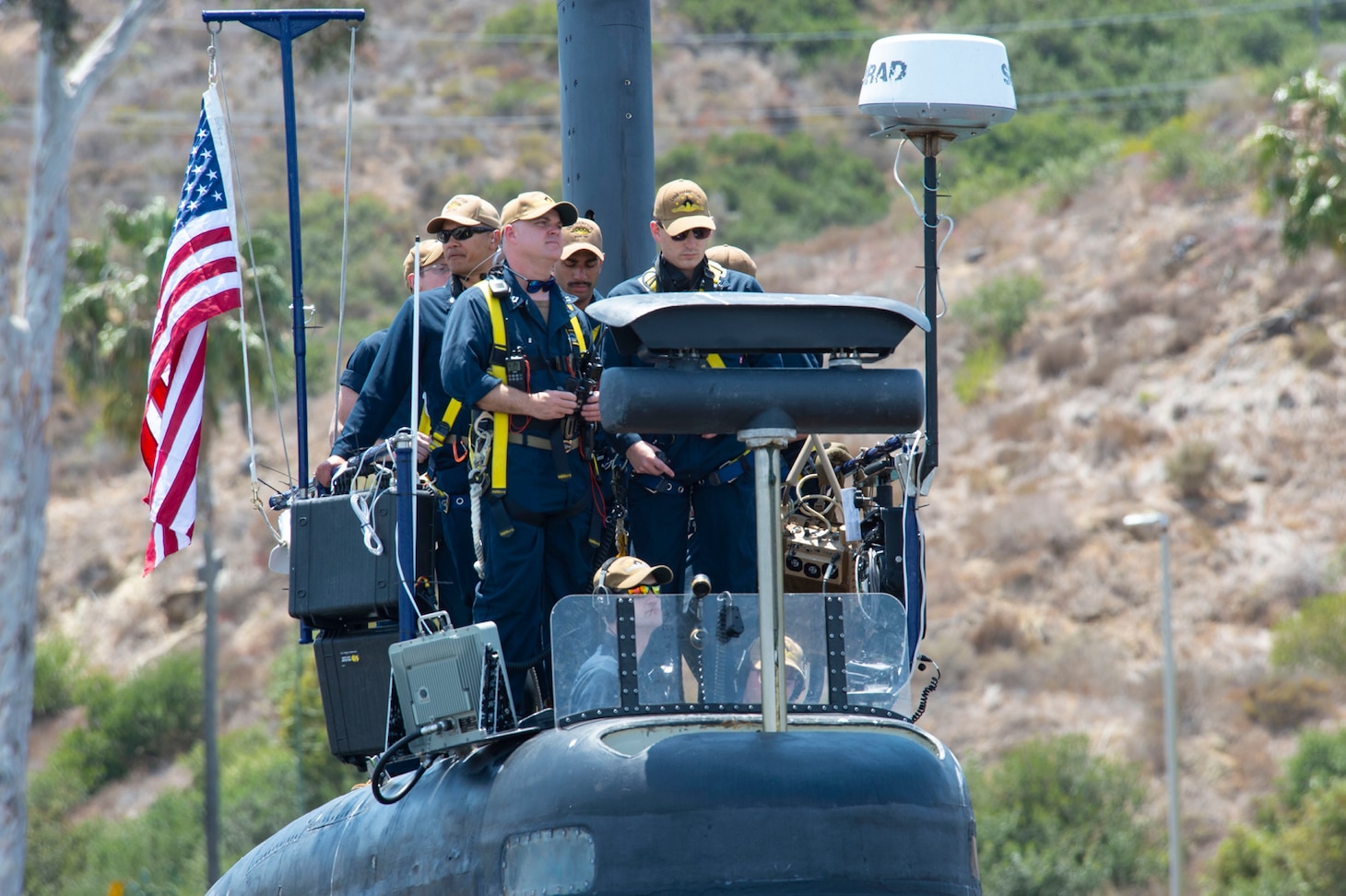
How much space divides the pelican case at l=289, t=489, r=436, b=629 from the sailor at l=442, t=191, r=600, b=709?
45 cm

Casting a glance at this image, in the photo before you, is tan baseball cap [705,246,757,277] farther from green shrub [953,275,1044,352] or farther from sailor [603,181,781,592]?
green shrub [953,275,1044,352]

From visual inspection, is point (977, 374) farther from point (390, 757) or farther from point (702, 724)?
point (702, 724)

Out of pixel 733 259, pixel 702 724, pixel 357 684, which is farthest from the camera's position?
pixel 733 259

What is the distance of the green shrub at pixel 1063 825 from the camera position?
2739cm

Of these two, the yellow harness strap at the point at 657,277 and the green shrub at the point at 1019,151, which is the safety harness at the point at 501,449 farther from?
the green shrub at the point at 1019,151

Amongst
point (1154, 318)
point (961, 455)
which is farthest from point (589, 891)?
point (1154, 318)

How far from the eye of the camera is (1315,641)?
3139cm

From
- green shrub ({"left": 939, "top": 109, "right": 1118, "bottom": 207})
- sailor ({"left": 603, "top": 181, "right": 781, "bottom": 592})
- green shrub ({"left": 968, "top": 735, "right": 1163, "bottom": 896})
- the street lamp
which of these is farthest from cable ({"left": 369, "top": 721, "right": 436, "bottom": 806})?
green shrub ({"left": 939, "top": 109, "right": 1118, "bottom": 207})

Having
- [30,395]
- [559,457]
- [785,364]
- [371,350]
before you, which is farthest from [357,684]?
Answer: [30,395]

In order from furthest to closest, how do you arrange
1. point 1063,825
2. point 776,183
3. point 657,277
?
1. point 776,183
2. point 1063,825
3. point 657,277

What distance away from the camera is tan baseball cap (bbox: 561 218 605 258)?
8703 millimetres

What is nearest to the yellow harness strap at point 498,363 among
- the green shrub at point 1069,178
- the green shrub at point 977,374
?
the green shrub at point 977,374

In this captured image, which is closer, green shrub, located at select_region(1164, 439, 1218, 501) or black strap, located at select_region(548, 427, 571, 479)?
black strap, located at select_region(548, 427, 571, 479)

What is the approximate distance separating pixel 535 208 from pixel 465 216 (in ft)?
4.73
